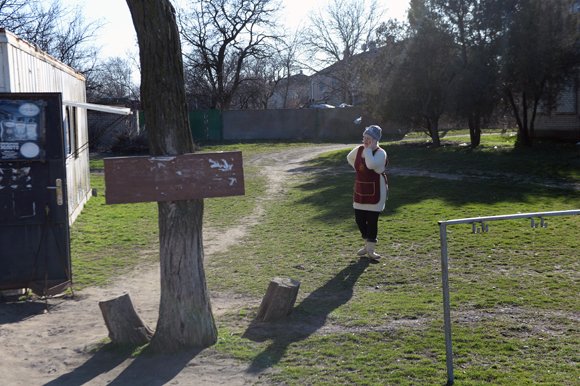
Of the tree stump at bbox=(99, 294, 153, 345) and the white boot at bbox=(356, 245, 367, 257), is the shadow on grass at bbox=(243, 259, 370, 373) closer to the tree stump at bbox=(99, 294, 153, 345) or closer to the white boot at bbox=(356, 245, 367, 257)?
the white boot at bbox=(356, 245, 367, 257)

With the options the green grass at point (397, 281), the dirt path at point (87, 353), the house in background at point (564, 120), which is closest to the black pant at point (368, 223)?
the green grass at point (397, 281)

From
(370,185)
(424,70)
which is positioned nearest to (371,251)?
(370,185)

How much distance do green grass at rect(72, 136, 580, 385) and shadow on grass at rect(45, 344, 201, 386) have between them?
47 centimetres

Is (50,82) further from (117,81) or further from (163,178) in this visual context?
(117,81)

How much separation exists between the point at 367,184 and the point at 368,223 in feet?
1.66

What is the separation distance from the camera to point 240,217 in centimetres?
1395

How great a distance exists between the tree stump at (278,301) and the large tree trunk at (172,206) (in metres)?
0.74

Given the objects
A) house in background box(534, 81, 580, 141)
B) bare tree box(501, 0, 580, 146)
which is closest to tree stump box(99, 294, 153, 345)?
bare tree box(501, 0, 580, 146)

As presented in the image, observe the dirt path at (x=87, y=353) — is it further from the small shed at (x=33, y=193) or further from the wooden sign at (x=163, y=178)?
the wooden sign at (x=163, y=178)

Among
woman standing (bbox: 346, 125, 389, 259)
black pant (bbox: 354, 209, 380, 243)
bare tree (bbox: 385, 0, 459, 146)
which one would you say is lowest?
black pant (bbox: 354, 209, 380, 243)

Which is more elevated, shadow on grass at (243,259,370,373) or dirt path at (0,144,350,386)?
shadow on grass at (243,259,370,373)

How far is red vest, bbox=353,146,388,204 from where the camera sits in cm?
908

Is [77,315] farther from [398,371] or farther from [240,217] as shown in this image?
[240,217]

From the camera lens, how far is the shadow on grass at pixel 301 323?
19.0 ft
